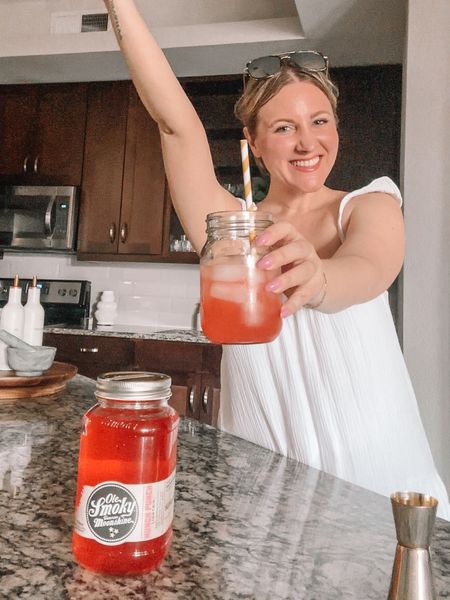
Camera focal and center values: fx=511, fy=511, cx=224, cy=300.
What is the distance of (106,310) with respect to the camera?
10.8 ft

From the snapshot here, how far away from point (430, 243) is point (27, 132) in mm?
2652

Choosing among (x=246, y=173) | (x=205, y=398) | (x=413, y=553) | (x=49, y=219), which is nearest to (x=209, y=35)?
(x=49, y=219)

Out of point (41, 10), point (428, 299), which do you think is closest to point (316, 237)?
point (428, 299)

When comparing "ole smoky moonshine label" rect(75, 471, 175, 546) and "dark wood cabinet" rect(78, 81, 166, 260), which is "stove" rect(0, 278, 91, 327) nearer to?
"dark wood cabinet" rect(78, 81, 166, 260)

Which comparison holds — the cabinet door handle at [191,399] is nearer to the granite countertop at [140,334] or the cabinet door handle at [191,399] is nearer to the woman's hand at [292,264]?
the granite countertop at [140,334]

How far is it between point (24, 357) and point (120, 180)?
2136mm

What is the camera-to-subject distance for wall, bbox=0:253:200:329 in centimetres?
334

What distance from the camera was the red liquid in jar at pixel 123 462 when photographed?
18.0 inches

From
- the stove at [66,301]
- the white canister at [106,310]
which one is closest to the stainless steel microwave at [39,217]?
the stove at [66,301]

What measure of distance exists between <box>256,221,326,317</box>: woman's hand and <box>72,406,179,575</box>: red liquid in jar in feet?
0.68

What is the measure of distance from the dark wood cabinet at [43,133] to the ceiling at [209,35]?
0.14 metres

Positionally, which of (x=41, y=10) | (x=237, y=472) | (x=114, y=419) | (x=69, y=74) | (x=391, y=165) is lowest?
(x=237, y=472)

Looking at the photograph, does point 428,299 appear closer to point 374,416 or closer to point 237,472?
point 374,416

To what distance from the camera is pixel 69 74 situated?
11.0 feet
